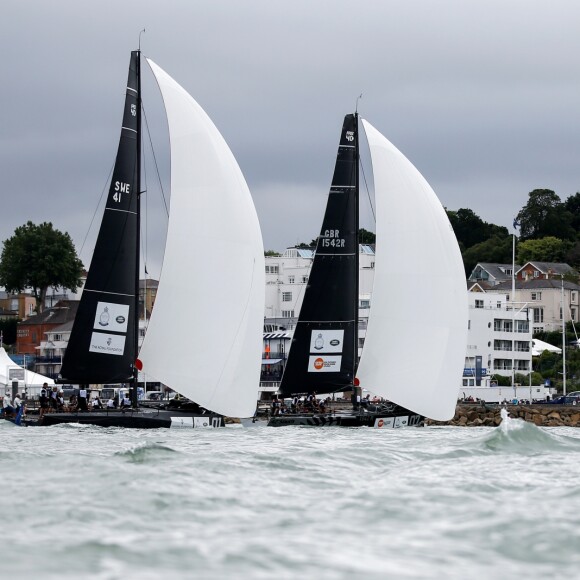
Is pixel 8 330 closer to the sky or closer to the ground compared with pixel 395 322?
closer to the sky

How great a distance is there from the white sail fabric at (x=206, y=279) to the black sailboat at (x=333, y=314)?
3.80 metres

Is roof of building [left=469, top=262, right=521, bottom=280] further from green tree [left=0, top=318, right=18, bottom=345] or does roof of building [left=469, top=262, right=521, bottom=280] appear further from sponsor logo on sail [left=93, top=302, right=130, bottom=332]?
sponsor logo on sail [left=93, top=302, right=130, bottom=332]

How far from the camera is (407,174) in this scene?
35125 millimetres

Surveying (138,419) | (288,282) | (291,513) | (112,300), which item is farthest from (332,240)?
(288,282)

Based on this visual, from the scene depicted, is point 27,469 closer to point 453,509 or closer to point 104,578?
point 453,509

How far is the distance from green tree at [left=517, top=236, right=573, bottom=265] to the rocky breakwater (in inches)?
2827

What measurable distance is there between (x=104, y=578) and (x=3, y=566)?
1028 millimetres

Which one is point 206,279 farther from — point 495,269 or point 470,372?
point 495,269

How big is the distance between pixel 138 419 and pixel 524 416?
27771 mm

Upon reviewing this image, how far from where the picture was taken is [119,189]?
33.3 meters

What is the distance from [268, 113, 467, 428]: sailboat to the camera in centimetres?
3416

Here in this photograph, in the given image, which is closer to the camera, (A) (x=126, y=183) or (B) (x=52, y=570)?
(B) (x=52, y=570)

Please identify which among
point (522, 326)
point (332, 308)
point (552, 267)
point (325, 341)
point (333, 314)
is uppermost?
point (552, 267)

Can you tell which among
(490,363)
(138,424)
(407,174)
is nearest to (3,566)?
(138,424)
